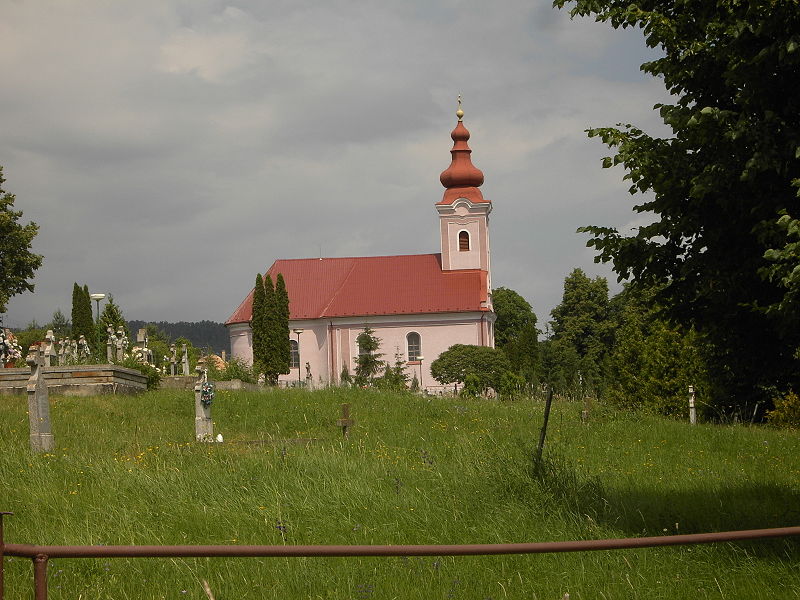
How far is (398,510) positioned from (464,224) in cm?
4697

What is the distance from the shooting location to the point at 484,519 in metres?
7.86

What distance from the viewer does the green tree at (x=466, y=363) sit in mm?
46438

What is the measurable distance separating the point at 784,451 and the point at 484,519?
25.6ft

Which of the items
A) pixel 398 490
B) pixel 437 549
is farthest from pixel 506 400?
pixel 437 549

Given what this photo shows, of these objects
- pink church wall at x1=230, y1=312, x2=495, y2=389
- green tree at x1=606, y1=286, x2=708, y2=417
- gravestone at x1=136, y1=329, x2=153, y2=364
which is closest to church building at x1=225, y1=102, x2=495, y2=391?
pink church wall at x1=230, y1=312, x2=495, y2=389

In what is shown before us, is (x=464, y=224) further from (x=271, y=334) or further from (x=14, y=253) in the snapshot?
(x=14, y=253)

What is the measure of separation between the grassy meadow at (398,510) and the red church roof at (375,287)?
37.7 meters

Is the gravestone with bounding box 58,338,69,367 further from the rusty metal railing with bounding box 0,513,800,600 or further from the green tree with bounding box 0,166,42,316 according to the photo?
the rusty metal railing with bounding box 0,513,800,600

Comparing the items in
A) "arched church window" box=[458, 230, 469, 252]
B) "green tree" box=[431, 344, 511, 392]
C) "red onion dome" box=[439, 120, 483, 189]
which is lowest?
"green tree" box=[431, 344, 511, 392]

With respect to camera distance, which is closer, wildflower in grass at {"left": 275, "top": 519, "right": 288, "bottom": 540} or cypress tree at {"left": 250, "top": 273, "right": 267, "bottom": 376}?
wildflower in grass at {"left": 275, "top": 519, "right": 288, "bottom": 540}

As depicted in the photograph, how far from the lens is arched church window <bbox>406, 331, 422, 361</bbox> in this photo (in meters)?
52.2

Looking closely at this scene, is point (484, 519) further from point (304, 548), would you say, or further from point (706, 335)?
point (304, 548)

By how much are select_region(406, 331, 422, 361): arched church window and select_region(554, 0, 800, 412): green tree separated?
43.7 metres

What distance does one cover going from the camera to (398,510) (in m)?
8.08
